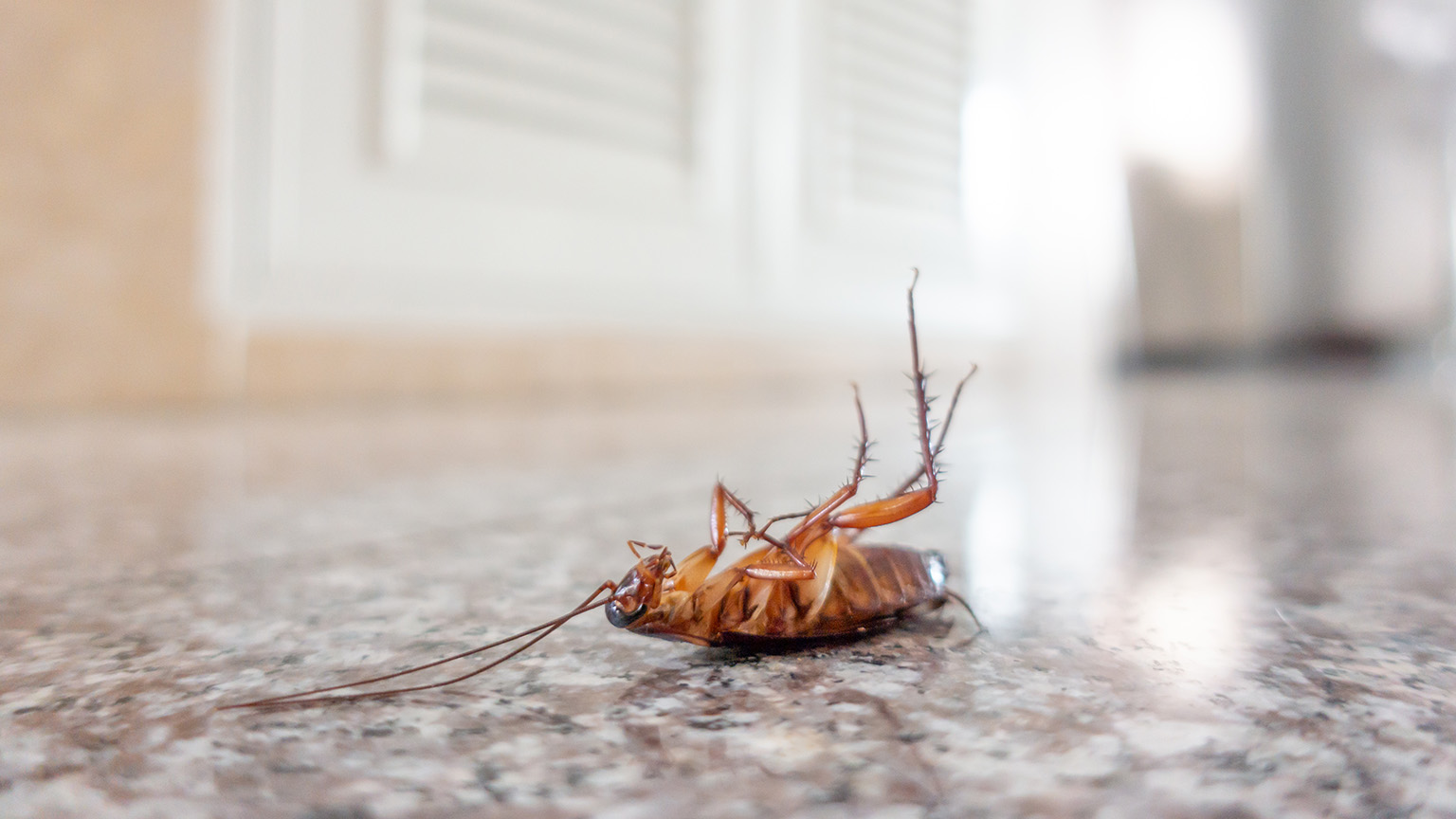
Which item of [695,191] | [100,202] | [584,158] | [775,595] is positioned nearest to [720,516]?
[775,595]

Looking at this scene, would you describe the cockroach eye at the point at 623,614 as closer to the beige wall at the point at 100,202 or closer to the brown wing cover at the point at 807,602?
the brown wing cover at the point at 807,602

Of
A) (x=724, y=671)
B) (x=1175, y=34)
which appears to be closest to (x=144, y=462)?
(x=724, y=671)

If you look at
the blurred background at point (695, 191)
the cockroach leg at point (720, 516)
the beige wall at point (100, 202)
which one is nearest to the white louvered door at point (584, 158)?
the blurred background at point (695, 191)

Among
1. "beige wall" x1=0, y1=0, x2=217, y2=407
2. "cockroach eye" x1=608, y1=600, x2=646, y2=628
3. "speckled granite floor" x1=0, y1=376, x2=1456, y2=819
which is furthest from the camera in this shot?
"beige wall" x1=0, y1=0, x2=217, y2=407

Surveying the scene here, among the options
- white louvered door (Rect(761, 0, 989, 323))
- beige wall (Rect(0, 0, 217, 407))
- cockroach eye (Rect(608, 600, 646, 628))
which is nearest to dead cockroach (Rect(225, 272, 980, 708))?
cockroach eye (Rect(608, 600, 646, 628))

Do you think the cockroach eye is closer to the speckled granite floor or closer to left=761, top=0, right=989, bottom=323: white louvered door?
the speckled granite floor

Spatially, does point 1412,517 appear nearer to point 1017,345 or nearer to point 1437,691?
point 1437,691
